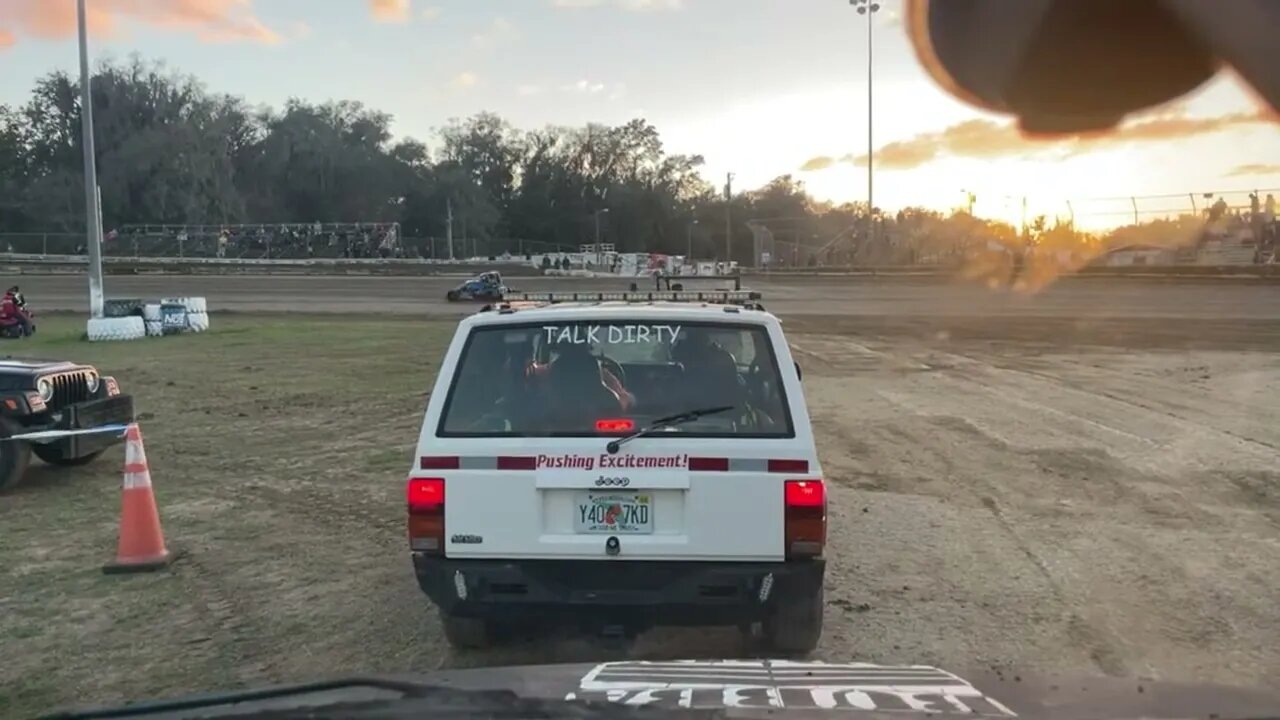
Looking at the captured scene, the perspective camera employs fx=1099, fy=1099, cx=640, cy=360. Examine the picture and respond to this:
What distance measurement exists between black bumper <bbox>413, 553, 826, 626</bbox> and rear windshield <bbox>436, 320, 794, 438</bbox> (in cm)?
55

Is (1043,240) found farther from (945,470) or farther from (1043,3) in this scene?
(1043,3)

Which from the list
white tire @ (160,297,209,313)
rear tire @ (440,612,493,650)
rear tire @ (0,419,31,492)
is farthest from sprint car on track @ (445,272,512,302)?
rear tire @ (440,612,493,650)

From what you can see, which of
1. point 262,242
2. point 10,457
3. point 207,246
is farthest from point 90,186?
point 207,246

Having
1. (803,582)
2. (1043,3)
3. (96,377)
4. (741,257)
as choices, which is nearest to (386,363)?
(96,377)

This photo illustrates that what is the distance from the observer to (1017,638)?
5293 millimetres

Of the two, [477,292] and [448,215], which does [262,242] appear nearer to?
[448,215]

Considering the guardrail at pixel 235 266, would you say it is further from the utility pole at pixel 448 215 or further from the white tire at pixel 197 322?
the white tire at pixel 197 322

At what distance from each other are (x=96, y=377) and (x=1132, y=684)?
9558 mm

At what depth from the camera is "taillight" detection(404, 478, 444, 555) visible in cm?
463

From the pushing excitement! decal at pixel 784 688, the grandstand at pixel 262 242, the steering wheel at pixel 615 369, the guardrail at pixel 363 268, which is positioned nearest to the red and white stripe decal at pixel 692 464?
the steering wheel at pixel 615 369

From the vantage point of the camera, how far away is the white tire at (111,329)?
24625 mm

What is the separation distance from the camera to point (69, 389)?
9.58 metres

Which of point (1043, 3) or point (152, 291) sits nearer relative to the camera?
point (1043, 3)

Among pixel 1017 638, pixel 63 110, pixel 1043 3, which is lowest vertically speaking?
pixel 1017 638
